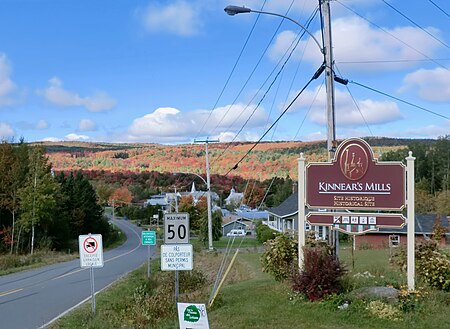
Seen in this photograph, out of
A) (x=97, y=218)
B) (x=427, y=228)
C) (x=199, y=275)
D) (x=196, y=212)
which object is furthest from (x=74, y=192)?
(x=199, y=275)

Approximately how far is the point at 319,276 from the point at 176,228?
3268 mm

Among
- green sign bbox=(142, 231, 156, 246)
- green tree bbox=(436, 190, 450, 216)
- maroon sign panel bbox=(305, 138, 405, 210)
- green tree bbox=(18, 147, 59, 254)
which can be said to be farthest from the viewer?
green tree bbox=(436, 190, 450, 216)

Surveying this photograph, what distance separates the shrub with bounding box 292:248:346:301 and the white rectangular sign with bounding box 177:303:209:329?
13.6 ft

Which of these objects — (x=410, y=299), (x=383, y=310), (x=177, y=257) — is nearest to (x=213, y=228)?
(x=177, y=257)

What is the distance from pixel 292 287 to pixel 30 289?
13790 millimetres

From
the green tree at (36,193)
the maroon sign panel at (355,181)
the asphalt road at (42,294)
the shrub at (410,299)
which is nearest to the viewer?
the shrub at (410,299)

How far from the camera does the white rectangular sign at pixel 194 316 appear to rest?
836cm

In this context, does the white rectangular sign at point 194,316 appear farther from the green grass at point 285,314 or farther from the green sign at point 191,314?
the green grass at point 285,314

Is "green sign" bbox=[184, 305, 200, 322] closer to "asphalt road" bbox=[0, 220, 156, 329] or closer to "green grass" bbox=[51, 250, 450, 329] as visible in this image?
"green grass" bbox=[51, 250, 450, 329]

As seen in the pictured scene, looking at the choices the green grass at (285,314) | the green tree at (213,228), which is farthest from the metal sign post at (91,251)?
the green tree at (213,228)

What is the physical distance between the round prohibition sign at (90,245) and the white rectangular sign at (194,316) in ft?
17.7

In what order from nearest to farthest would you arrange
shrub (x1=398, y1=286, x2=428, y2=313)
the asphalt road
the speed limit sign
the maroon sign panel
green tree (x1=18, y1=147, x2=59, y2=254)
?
shrub (x1=398, y1=286, x2=428, y2=313)
the speed limit sign
the maroon sign panel
the asphalt road
green tree (x1=18, y1=147, x2=59, y2=254)

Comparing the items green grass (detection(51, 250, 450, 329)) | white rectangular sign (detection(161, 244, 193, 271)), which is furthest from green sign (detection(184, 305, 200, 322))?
white rectangular sign (detection(161, 244, 193, 271))

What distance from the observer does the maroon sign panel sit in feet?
42.1
